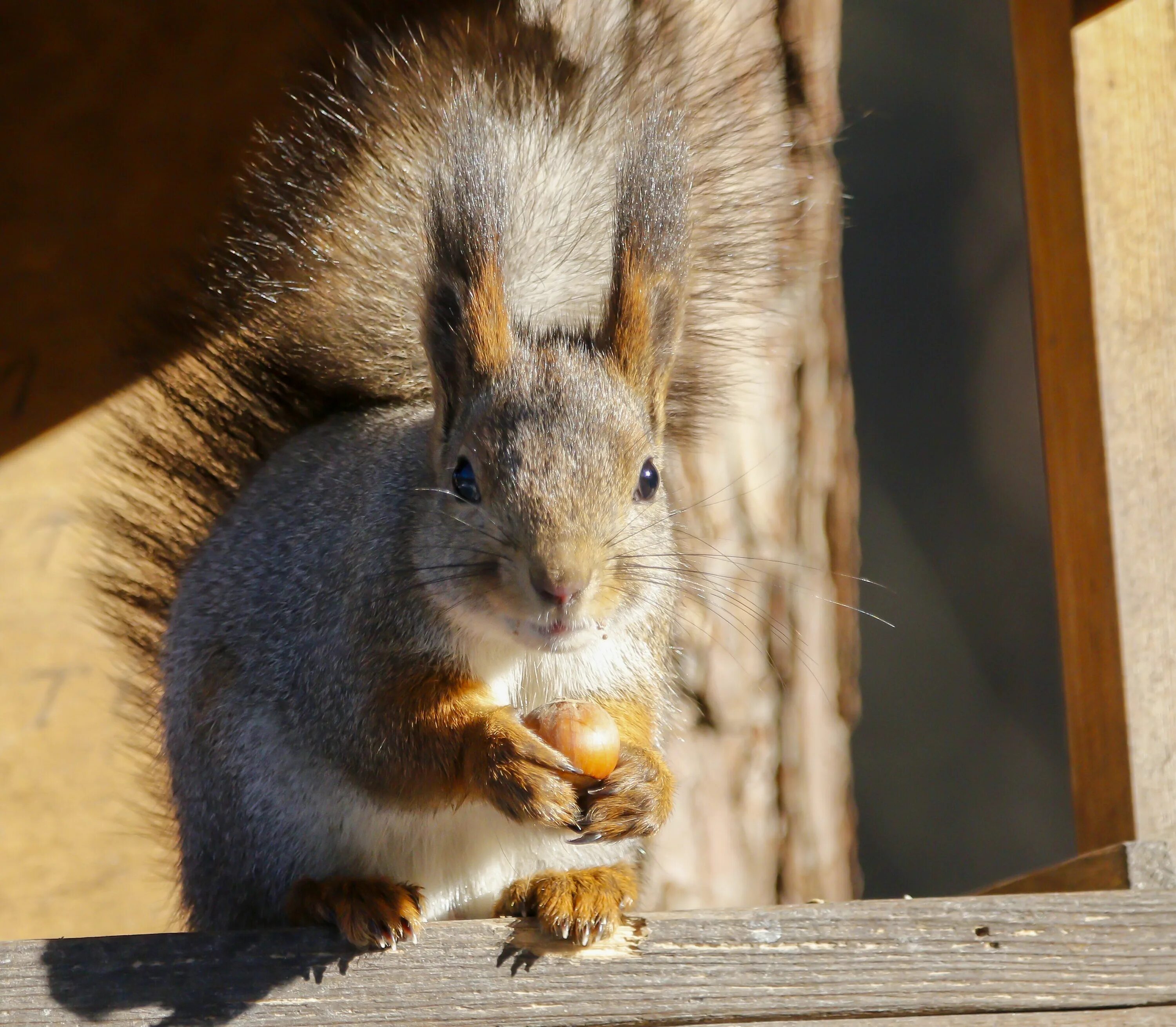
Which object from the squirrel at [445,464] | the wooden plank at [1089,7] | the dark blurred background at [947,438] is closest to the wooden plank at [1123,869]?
the squirrel at [445,464]

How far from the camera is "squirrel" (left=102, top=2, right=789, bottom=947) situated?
1437 millimetres

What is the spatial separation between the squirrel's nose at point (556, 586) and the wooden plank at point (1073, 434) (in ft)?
1.99

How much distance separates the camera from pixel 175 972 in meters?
1.26

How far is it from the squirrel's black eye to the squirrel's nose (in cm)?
Answer: 16

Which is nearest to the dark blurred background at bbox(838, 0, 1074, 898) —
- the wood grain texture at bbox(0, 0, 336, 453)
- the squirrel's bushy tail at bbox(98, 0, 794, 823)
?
the wood grain texture at bbox(0, 0, 336, 453)

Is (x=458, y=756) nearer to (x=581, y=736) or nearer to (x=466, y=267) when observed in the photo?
Answer: (x=581, y=736)

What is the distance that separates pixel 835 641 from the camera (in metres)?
2.43

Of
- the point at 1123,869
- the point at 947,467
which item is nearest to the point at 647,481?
the point at 1123,869

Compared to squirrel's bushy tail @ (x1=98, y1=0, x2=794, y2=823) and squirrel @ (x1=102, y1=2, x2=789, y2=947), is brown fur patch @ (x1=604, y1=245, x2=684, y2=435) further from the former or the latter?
squirrel's bushy tail @ (x1=98, y1=0, x2=794, y2=823)

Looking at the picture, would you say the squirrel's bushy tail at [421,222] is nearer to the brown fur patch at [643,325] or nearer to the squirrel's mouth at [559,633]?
the brown fur patch at [643,325]

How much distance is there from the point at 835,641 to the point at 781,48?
0.93 m

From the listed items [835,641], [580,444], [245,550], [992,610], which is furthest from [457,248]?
[992,610]

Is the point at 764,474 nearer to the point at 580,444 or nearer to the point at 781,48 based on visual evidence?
the point at 781,48

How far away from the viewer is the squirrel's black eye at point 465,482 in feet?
4.84
